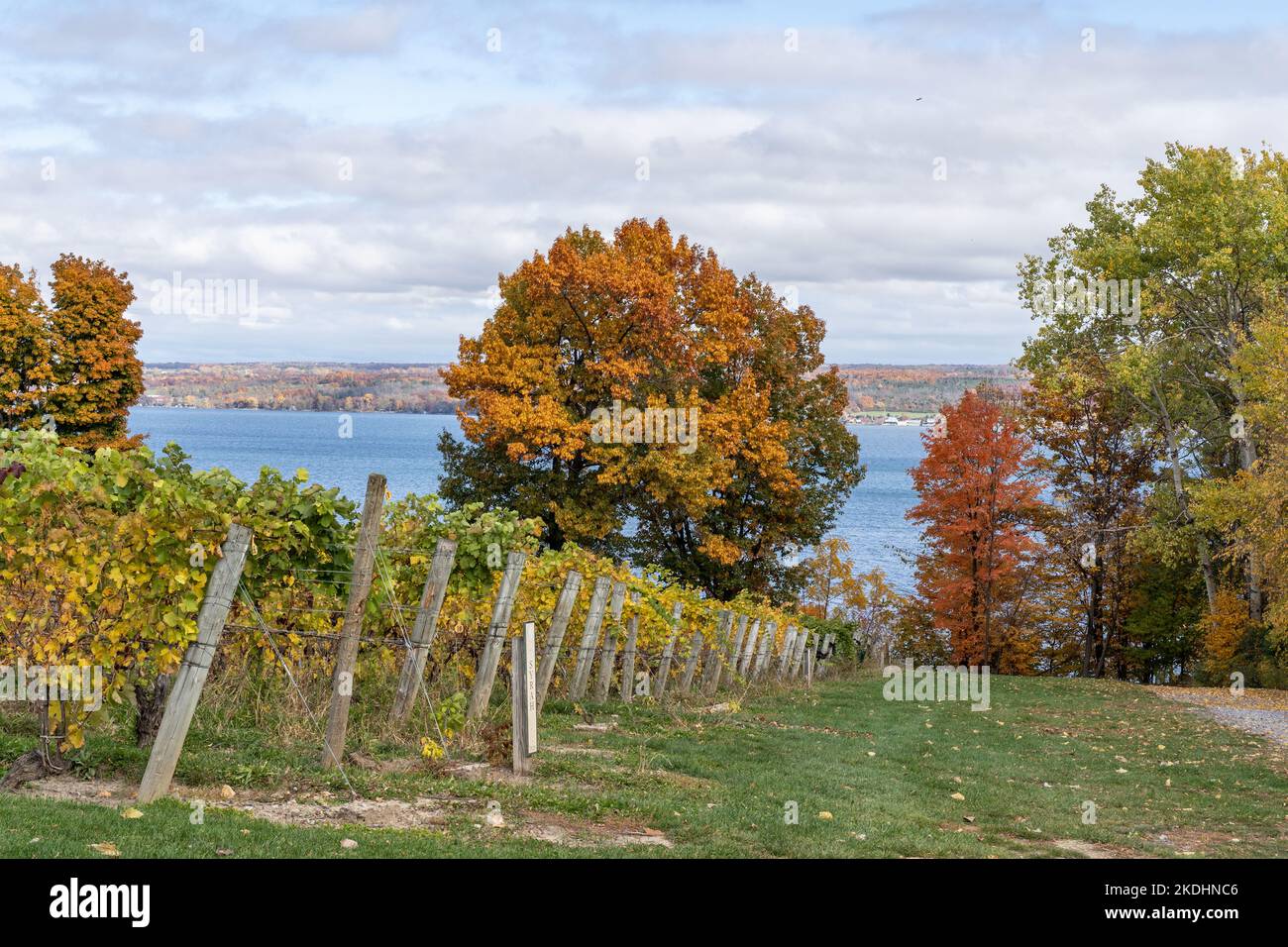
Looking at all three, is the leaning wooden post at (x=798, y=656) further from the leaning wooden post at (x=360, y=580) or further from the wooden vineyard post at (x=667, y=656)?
the leaning wooden post at (x=360, y=580)

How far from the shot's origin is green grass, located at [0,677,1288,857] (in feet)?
23.5

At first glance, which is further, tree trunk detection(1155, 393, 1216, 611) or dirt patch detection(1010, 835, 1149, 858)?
tree trunk detection(1155, 393, 1216, 611)

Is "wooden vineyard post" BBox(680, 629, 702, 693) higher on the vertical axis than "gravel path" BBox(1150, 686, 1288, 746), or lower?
higher

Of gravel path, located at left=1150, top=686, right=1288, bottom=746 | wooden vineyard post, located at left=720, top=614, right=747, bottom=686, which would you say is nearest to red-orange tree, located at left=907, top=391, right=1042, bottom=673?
gravel path, located at left=1150, top=686, right=1288, bottom=746

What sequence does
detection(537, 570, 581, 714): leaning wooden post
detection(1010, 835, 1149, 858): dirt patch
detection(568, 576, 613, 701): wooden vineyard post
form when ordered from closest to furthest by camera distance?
detection(1010, 835, 1149, 858): dirt patch → detection(537, 570, 581, 714): leaning wooden post → detection(568, 576, 613, 701): wooden vineyard post

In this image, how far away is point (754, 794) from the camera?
10203 millimetres

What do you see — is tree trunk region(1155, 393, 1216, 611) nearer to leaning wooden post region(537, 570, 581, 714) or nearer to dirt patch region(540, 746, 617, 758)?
leaning wooden post region(537, 570, 581, 714)

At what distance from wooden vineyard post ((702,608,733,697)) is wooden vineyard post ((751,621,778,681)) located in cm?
471

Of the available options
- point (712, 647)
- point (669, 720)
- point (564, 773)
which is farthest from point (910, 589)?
point (564, 773)

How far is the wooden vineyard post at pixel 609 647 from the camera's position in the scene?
15820mm

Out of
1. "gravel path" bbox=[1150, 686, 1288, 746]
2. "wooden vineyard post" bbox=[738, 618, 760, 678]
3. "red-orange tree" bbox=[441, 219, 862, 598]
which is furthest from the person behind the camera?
"red-orange tree" bbox=[441, 219, 862, 598]

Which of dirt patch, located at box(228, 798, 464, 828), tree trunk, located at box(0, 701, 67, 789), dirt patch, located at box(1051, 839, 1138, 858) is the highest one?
tree trunk, located at box(0, 701, 67, 789)
